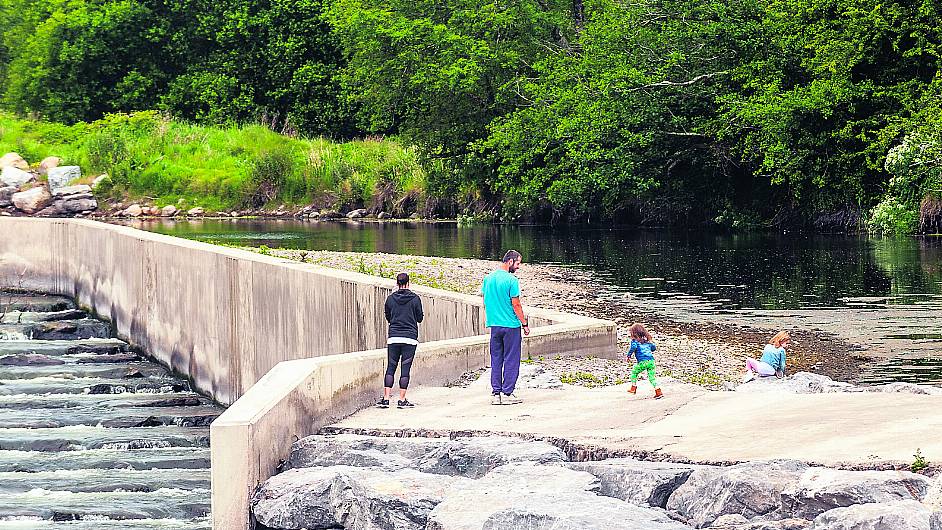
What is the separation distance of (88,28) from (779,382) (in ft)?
242

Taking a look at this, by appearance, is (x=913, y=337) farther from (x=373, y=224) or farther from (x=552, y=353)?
(x=373, y=224)

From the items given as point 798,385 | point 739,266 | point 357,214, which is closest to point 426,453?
point 798,385

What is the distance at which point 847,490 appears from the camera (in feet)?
28.4

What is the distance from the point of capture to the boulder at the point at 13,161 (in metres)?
67.8

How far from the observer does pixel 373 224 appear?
60.1 meters

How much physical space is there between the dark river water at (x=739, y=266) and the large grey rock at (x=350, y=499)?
31.7 feet

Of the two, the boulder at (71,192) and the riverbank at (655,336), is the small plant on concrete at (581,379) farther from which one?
the boulder at (71,192)

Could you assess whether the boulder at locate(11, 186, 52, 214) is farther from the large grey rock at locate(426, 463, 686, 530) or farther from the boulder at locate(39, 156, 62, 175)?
the large grey rock at locate(426, 463, 686, 530)

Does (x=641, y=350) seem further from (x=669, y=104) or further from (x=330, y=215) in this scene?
(x=330, y=215)

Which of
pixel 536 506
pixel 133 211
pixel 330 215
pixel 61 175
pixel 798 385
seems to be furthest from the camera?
pixel 61 175

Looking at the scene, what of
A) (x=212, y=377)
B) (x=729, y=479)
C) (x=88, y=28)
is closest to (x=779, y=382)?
(x=729, y=479)

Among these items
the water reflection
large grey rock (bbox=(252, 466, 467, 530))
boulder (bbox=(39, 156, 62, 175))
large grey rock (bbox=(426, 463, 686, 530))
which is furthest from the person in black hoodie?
boulder (bbox=(39, 156, 62, 175))

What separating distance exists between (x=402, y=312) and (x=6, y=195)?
5565 centimetres

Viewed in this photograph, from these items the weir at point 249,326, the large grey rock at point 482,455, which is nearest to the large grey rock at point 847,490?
the large grey rock at point 482,455
